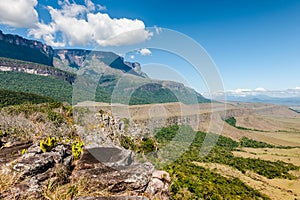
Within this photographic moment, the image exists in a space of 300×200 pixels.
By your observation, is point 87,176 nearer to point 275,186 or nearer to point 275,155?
point 275,186

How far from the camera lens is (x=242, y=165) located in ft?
298

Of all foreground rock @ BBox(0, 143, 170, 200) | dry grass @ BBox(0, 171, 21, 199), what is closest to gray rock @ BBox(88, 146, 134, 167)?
foreground rock @ BBox(0, 143, 170, 200)

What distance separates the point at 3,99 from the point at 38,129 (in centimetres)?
7008

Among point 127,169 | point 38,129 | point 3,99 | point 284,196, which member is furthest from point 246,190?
point 3,99

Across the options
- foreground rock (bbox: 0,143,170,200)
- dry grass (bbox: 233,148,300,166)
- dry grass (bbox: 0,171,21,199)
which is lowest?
dry grass (bbox: 233,148,300,166)

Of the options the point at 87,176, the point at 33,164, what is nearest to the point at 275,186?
the point at 87,176

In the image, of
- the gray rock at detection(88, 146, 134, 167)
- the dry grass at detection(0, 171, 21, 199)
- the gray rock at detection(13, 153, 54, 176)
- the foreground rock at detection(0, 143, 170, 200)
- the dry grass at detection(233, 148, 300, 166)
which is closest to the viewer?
the dry grass at detection(0, 171, 21, 199)

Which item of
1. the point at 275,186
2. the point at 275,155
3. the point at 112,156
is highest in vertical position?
the point at 112,156

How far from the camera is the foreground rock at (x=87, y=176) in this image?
5.54 metres

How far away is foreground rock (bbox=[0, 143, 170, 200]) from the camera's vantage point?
5542mm

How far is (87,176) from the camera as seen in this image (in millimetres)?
6352

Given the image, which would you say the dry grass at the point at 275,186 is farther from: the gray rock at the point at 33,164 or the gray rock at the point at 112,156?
the gray rock at the point at 33,164

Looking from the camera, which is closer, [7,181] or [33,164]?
[7,181]

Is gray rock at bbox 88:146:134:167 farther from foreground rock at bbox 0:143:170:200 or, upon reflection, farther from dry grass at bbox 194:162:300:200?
dry grass at bbox 194:162:300:200
